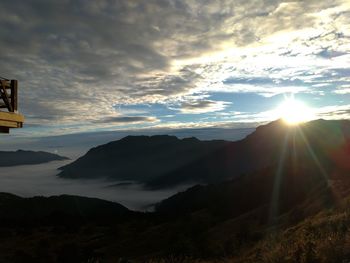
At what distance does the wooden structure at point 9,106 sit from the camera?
10600 mm

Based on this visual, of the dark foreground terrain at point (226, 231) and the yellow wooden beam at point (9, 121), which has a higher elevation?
the yellow wooden beam at point (9, 121)

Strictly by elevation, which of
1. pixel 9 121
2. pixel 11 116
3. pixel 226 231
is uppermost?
pixel 11 116

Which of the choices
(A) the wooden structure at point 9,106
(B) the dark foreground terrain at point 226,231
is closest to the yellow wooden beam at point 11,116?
(A) the wooden structure at point 9,106

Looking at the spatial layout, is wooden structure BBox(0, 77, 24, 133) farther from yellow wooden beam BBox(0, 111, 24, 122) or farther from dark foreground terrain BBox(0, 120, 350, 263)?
dark foreground terrain BBox(0, 120, 350, 263)

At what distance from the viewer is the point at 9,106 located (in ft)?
35.5

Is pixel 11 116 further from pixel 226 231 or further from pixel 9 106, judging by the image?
pixel 226 231

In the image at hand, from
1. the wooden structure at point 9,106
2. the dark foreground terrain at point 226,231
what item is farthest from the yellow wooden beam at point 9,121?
the dark foreground terrain at point 226,231

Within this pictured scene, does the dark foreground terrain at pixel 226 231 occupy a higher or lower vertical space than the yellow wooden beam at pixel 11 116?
lower

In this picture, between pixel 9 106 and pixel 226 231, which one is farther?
pixel 226 231

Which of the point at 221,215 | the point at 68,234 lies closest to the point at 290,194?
the point at 221,215

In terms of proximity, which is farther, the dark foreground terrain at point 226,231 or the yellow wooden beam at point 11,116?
the dark foreground terrain at point 226,231

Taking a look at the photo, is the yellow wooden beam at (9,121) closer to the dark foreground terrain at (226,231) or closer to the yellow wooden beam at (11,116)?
the yellow wooden beam at (11,116)

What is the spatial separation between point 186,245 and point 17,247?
6655 cm

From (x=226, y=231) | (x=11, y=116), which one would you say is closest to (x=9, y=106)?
(x=11, y=116)
